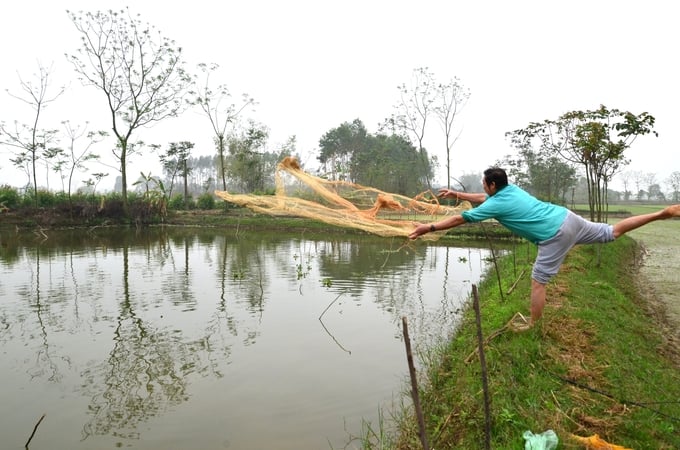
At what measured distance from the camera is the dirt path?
745 centimetres

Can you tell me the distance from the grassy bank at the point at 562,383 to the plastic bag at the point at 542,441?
85 millimetres

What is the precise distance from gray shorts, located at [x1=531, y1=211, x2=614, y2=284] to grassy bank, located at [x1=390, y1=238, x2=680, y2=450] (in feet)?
3.17

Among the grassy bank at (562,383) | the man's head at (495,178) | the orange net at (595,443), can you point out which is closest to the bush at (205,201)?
the grassy bank at (562,383)

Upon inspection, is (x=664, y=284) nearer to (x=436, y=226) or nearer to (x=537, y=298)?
(x=537, y=298)

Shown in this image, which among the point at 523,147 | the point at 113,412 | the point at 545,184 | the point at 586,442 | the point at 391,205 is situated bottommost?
the point at 113,412

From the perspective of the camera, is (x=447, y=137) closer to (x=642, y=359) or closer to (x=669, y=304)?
(x=669, y=304)

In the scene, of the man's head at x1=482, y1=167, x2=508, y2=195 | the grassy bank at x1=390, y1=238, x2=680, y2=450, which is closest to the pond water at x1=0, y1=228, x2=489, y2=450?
the grassy bank at x1=390, y1=238, x2=680, y2=450

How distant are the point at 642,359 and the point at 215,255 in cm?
1344

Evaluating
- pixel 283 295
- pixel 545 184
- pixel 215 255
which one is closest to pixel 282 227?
pixel 215 255

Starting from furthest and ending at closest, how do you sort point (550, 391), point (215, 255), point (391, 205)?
point (215, 255)
point (391, 205)
point (550, 391)

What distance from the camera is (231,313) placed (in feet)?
26.6

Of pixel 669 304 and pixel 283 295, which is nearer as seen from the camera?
pixel 669 304

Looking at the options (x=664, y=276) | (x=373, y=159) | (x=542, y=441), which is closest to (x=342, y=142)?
(x=373, y=159)

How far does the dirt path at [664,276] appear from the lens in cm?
745
